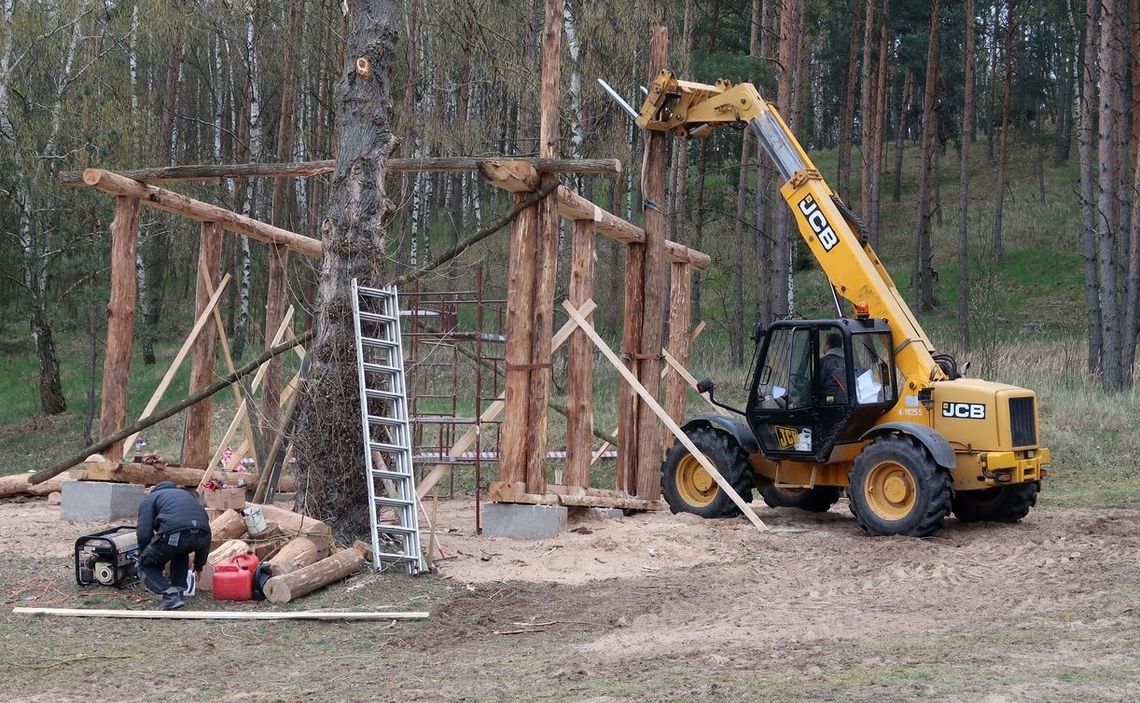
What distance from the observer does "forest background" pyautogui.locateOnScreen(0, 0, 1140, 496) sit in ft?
70.5

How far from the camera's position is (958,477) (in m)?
11.9

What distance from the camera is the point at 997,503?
12.4 meters

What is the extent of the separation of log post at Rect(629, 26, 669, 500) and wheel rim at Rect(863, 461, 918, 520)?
2.58 metres

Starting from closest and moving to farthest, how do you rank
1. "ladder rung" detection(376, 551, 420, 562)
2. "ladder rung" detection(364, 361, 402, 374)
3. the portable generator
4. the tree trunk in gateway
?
the portable generator < "ladder rung" detection(376, 551, 420, 562) < "ladder rung" detection(364, 361, 402, 374) < the tree trunk in gateway

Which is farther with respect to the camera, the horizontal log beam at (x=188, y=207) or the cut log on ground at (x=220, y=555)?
the horizontal log beam at (x=188, y=207)

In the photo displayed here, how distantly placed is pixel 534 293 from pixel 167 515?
415cm

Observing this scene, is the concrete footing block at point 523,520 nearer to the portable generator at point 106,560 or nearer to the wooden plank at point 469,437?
the wooden plank at point 469,437

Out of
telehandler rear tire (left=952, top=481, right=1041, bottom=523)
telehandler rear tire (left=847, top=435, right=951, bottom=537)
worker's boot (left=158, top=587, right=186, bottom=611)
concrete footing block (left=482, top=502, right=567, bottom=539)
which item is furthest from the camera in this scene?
telehandler rear tire (left=952, top=481, right=1041, bottom=523)

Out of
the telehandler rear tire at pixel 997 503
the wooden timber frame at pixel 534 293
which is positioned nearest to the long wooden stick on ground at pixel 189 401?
the wooden timber frame at pixel 534 293

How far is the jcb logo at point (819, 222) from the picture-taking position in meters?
12.8

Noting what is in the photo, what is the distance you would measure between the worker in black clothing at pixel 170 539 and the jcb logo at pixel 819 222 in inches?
281

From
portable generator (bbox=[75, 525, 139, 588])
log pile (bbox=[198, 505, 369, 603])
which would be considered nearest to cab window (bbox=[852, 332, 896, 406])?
log pile (bbox=[198, 505, 369, 603])

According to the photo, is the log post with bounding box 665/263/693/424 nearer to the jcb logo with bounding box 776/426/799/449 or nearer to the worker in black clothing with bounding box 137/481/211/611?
the jcb logo with bounding box 776/426/799/449

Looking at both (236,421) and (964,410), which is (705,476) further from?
(236,421)
